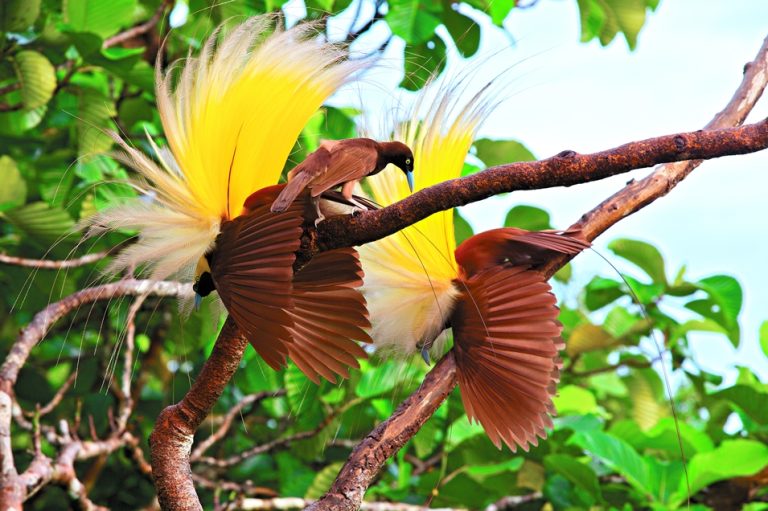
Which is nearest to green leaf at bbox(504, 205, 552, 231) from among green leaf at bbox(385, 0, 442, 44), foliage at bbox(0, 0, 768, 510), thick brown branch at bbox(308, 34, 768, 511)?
foliage at bbox(0, 0, 768, 510)

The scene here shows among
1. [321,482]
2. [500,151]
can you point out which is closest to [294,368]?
[321,482]

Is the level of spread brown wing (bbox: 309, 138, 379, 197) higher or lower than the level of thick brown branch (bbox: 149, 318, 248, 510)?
higher

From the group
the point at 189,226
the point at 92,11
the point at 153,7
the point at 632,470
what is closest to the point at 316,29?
the point at 189,226

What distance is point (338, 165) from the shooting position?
75 cm

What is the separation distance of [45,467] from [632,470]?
98cm

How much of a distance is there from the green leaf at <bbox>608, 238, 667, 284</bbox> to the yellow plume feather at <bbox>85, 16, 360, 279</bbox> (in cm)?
109

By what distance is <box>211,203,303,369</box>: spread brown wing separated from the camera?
2.36 ft

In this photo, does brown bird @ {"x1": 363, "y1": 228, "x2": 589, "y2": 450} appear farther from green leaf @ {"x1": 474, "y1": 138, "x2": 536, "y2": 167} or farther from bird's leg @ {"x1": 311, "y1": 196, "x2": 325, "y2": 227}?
green leaf @ {"x1": 474, "y1": 138, "x2": 536, "y2": 167}

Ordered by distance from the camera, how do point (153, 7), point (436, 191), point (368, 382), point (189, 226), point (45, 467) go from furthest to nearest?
point (153, 7), point (368, 382), point (45, 467), point (189, 226), point (436, 191)

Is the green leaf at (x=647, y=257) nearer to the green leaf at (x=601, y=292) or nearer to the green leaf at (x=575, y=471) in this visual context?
the green leaf at (x=601, y=292)

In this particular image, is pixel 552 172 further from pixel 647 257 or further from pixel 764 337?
pixel 764 337

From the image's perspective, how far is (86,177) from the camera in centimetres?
167

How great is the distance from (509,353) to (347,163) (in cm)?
25

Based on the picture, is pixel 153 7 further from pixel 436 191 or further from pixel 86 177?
pixel 436 191
